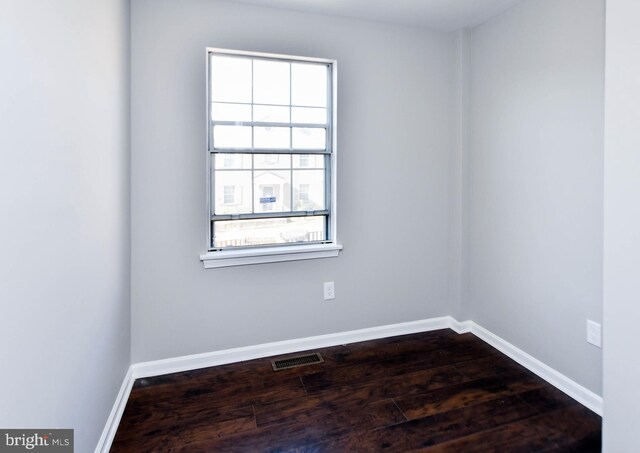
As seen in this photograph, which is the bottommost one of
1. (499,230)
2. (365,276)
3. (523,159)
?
(365,276)

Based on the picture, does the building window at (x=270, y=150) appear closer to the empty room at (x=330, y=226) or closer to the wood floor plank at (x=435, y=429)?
the empty room at (x=330, y=226)

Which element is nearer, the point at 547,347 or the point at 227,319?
the point at 547,347

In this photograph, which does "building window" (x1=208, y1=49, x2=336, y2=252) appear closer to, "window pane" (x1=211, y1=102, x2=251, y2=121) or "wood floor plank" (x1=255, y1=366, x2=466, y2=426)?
"window pane" (x1=211, y1=102, x2=251, y2=121)

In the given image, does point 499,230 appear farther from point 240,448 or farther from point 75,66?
point 75,66

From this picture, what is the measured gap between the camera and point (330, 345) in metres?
2.77

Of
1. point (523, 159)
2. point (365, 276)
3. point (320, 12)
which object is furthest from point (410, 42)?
point (365, 276)

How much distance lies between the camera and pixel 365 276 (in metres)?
2.85

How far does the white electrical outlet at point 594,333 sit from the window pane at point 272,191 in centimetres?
199

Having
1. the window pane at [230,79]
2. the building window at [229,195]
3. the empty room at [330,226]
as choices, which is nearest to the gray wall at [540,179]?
the empty room at [330,226]

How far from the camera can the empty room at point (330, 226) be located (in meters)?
1.42

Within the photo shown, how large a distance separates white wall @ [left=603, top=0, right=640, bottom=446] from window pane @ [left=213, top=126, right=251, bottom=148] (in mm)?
1990

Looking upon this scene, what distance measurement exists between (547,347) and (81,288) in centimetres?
261

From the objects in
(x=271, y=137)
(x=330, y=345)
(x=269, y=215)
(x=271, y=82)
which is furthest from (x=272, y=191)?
(x=330, y=345)

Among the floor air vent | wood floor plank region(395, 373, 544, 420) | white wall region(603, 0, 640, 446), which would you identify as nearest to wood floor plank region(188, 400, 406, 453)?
wood floor plank region(395, 373, 544, 420)
